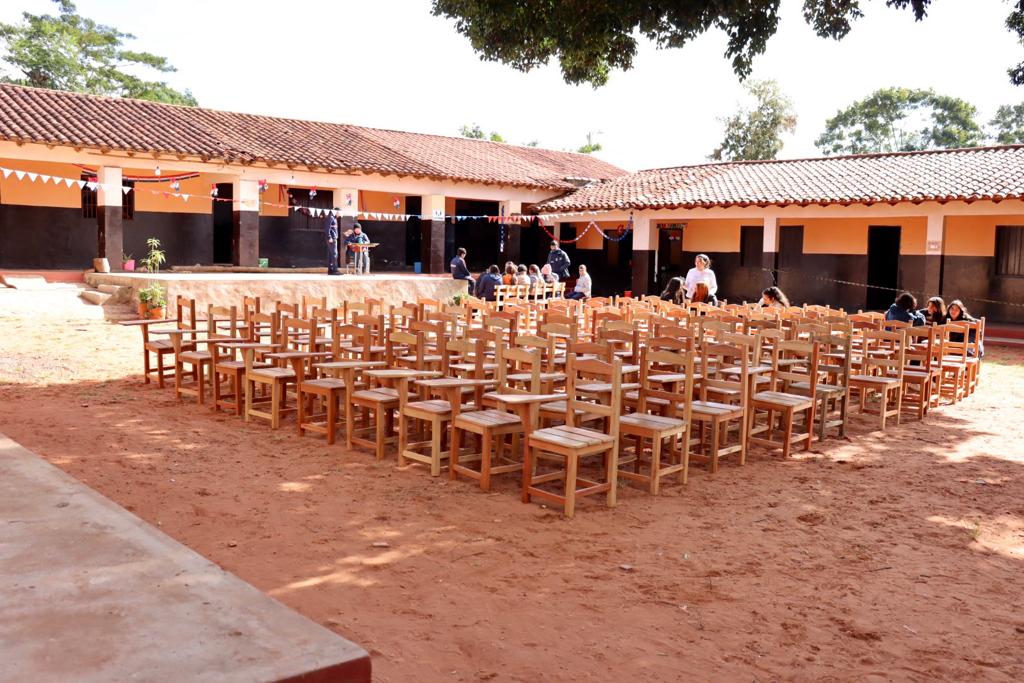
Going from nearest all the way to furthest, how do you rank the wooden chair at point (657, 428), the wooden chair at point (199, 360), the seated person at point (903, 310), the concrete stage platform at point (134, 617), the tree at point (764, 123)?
the concrete stage platform at point (134, 617) < the wooden chair at point (657, 428) < the wooden chair at point (199, 360) < the seated person at point (903, 310) < the tree at point (764, 123)

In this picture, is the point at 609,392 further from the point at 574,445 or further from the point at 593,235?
the point at 593,235

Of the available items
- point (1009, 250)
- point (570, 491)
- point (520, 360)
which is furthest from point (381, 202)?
point (570, 491)

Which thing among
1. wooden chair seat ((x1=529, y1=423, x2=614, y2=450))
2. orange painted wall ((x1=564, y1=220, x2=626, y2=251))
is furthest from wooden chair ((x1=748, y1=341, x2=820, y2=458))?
orange painted wall ((x1=564, y1=220, x2=626, y2=251))

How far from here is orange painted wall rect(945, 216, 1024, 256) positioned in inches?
692

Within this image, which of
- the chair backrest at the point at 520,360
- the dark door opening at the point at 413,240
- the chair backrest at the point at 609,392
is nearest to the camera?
the chair backrest at the point at 609,392

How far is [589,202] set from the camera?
882 inches

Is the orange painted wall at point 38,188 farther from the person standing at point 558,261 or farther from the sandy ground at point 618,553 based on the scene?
the sandy ground at point 618,553

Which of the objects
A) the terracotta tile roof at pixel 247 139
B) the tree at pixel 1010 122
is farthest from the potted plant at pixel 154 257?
the tree at pixel 1010 122

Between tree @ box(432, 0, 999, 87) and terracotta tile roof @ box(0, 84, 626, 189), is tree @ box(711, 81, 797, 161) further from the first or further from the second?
tree @ box(432, 0, 999, 87)

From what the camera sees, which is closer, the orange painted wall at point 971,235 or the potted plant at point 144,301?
the potted plant at point 144,301

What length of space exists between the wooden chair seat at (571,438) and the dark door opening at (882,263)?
15261 millimetres

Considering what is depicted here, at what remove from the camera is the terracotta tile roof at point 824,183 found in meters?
16.6

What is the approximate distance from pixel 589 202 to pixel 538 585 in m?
18.8

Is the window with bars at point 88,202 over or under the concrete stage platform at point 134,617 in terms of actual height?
over
